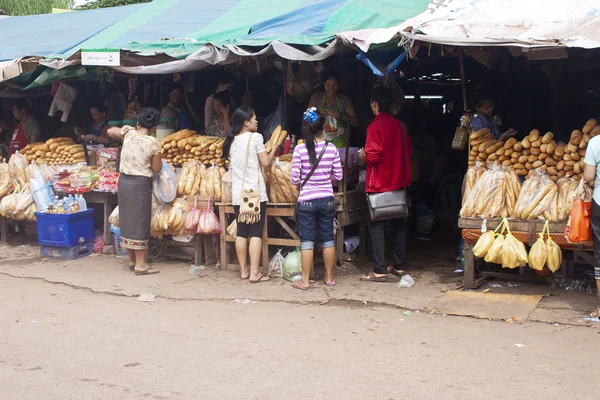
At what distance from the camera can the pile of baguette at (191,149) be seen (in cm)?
808

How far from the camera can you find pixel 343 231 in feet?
25.6

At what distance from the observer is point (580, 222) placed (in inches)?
221

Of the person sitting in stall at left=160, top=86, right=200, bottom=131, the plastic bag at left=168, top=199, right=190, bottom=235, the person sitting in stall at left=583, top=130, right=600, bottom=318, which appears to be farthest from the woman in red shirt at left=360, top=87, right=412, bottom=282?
the person sitting in stall at left=160, top=86, right=200, bottom=131

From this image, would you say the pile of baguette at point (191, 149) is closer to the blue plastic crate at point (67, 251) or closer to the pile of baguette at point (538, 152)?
the blue plastic crate at point (67, 251)

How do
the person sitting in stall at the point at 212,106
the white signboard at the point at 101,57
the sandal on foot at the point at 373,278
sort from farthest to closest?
the person sitting in stall at the point at 212,106 < the white signboard at the point at 101,57 < the sandal on foot at the point at 373,278

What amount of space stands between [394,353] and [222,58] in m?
3.97

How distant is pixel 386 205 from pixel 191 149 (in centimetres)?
271

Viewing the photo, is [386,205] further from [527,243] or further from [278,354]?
[278,354]

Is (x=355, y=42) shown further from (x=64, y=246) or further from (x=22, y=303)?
(x=64, y=246)

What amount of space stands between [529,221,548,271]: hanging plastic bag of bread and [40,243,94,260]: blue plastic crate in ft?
19.1

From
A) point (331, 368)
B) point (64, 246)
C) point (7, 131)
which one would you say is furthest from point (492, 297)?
point (7, 131)

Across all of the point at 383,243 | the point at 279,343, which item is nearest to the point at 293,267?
the point at 383,243

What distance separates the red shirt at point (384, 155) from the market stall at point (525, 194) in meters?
0.75

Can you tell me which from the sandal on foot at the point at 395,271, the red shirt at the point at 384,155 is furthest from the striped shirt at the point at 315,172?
the sandal on foot at the point at 395,271
